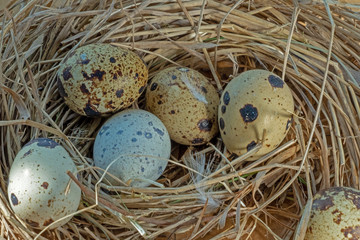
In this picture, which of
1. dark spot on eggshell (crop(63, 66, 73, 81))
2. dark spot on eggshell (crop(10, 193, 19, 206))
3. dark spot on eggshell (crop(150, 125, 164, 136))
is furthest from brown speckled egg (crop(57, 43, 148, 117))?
dark spot on eggshell (crop(10, 193, 19, 206))

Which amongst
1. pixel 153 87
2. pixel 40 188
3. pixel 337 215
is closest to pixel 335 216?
pixel 337 215

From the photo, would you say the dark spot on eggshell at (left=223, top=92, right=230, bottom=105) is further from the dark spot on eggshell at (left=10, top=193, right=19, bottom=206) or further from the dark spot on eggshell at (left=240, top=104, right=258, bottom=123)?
the dark spot on eggshell at (left=10, top=193, right=19, bottom=206)

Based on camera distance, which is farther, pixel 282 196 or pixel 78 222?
pixel 282 196

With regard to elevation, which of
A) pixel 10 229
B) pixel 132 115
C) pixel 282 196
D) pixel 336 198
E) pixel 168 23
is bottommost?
pixel 282 196

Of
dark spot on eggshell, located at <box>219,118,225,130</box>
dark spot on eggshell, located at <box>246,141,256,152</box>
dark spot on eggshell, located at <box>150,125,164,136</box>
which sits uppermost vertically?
dark spot on eggshell, located at <box>150,125,164,136</box>

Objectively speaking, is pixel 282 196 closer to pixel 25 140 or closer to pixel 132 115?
pixel 132 115

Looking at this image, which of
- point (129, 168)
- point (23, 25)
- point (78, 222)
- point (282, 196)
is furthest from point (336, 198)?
point (23, 25)
